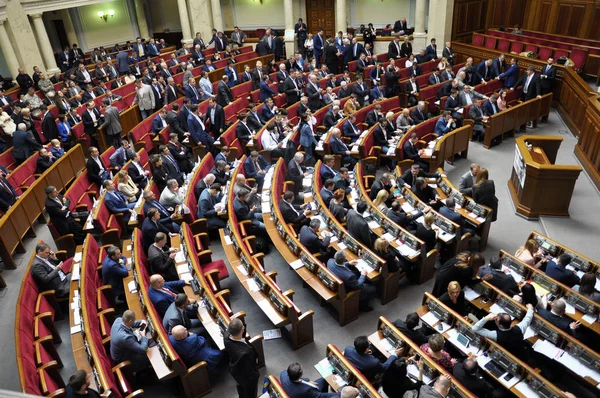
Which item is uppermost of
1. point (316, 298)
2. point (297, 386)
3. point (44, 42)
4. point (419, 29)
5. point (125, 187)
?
point (44, 42)

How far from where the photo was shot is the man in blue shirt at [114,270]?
5864 mm

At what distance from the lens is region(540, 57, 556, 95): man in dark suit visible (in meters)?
11.9

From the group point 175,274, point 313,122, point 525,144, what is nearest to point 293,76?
point 313,122

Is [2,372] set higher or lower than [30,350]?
lower

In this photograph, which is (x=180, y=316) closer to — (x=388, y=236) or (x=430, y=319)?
(x=430, y=319)

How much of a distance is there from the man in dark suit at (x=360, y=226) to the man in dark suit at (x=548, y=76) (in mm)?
8067

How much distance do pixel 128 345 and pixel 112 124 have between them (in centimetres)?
704

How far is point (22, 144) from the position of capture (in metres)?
9.31

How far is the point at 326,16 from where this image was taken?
19.7 metres

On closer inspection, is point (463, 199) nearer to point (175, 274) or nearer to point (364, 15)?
point (175, 274)

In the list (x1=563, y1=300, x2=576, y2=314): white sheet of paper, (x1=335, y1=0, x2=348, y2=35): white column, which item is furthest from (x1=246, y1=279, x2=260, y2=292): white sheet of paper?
(x1=335, y1=0, x2=348, y2=35): white column

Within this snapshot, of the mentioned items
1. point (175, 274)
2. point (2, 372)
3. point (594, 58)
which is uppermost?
point (594, 58)

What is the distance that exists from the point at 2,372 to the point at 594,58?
47.7ft

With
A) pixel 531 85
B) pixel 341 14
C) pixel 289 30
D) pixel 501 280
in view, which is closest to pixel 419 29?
pixel 341 14
